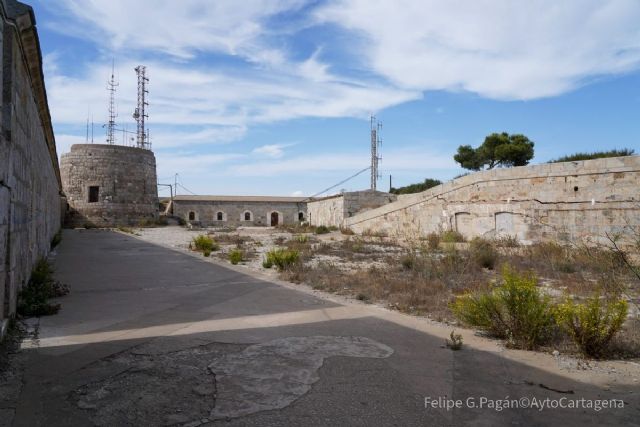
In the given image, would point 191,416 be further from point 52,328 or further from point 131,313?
point 131,313

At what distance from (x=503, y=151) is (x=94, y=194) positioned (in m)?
30.9

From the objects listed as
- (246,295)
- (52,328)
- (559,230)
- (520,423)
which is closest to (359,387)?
(520,423)

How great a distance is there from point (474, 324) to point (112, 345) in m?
4.00

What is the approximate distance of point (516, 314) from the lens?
4.92 meters

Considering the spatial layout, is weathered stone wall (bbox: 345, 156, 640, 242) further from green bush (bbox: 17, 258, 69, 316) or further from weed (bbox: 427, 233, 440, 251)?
green bush (bbox: 17, 258, 69, 316)

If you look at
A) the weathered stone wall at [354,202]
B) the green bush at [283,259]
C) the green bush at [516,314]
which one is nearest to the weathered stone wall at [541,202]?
the green bush at [283,259]

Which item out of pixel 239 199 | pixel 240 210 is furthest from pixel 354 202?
pixel 239 199

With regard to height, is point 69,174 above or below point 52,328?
above

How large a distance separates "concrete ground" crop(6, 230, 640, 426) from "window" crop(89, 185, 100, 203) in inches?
1084

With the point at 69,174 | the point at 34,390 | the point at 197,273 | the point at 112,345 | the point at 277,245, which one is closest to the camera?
the point at 34,390

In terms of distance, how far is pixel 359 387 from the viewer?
11.5 ft

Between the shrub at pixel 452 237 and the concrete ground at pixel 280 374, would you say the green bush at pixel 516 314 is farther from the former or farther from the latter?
the shrub at pixel 452 237

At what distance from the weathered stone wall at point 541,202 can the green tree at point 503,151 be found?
18154 millimetres

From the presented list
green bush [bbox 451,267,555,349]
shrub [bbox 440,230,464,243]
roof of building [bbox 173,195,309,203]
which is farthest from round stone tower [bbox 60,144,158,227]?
green bush [bbox 451,267,555,349]
